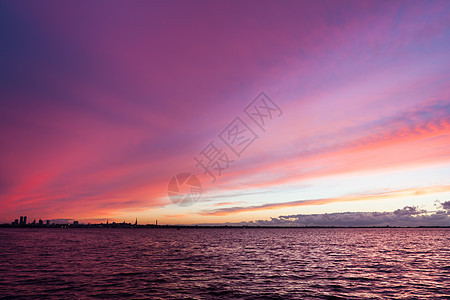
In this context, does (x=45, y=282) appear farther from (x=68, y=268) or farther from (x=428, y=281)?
(x=428, y=281)

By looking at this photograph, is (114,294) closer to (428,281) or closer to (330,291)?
(330,291)

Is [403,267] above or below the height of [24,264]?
below

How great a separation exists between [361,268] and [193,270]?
84.6 feet

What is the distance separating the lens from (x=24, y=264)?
152 feet

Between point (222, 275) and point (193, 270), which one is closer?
point (222, 275)

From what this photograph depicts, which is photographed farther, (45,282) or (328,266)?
(328,266)

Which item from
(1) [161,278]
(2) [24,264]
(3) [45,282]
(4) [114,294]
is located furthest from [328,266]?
(2) [24,264]

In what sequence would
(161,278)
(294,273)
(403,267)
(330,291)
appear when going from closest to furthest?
(330,291) < (161,278) < (294,273) < (403,267)

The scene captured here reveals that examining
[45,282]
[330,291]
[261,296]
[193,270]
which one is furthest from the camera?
[193,270]

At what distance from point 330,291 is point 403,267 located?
24.2 meters

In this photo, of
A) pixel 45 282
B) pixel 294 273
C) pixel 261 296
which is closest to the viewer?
pixel 261 296

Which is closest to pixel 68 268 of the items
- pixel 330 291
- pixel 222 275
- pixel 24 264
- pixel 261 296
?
pixel 24 264

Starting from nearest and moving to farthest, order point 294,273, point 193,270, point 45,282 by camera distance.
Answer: point 45,282 < point 294,273 < point 193,270

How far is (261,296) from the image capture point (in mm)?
26641
